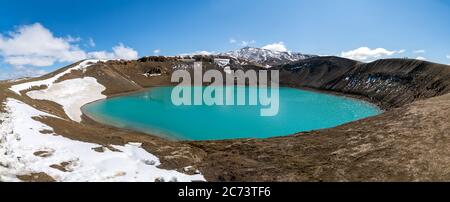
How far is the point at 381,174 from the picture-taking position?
65.9ft

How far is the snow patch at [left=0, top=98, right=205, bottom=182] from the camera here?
18.2 metres

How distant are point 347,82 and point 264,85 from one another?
167 ft

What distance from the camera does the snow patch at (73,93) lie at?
77375mm

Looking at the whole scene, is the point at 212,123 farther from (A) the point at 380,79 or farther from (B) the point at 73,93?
(A) the point at 380,79

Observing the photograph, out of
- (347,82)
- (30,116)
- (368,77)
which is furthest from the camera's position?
(347,82)

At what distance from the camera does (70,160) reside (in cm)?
2106

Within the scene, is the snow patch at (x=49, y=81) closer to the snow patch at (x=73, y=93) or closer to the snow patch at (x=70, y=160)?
the snow patch at (x=73, y=93)

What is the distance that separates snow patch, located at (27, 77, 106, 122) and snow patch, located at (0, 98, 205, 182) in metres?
39.2

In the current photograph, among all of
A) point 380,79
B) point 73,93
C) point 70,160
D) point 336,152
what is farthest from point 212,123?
point 380,79

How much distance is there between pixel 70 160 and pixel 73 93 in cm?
8513

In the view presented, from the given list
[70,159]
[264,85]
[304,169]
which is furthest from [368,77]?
[70,159]

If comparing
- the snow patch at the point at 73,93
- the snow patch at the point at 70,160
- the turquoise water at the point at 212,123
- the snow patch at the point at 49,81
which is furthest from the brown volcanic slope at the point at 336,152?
the snow patch at the point at 49,81

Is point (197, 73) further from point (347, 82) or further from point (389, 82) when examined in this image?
point (389, 82)

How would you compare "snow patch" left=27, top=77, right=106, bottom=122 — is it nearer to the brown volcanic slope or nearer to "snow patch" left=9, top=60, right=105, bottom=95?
"snow patch" left=9, top=60, right=105, bottom=95
